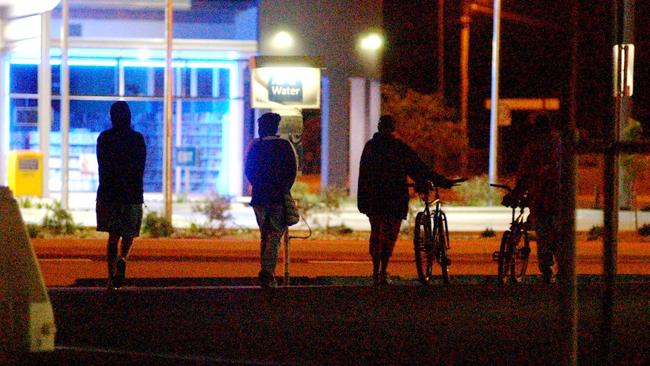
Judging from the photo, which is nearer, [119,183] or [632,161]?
[119,183]

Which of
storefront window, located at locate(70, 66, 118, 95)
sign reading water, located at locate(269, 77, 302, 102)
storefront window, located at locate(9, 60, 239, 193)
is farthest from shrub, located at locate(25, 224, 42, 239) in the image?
storefront window, located at locate(70, 66, 118, 95)

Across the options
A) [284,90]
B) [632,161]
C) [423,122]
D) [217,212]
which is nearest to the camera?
[284,90]

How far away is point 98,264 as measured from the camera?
15.6 metres

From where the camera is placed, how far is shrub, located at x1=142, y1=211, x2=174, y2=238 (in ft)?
64.8

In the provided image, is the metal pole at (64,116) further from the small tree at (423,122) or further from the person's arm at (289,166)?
the small tree at (423,122)

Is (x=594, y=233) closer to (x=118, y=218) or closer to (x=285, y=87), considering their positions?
(x=285, y=87)

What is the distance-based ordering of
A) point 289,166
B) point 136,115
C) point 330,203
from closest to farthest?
point 289,166, point 330,203, point 136,115

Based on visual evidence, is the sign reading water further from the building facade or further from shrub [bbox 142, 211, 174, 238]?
the building facade

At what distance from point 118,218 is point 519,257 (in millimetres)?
4009

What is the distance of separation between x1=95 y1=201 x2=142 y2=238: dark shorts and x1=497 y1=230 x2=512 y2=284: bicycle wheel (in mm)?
3595

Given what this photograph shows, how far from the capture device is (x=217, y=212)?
20.5 metres

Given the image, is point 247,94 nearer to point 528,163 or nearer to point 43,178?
point 43,178

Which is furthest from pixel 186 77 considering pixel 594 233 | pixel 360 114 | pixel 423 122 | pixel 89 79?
pixel 594 233

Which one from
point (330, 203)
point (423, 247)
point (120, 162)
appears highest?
point (120, 162)
